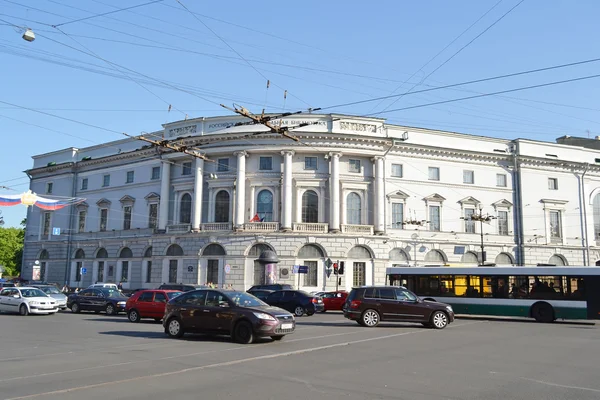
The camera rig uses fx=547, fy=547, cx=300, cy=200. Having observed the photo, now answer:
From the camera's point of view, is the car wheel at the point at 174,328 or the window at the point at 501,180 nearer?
the car wheel at the point at 174,328

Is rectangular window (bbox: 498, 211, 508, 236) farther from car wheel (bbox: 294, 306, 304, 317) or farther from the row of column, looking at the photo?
car wheel (bbox: 294, 306, 304, 317)

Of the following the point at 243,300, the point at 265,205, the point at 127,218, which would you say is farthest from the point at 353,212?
the point at 243,300

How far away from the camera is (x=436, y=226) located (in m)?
47.8

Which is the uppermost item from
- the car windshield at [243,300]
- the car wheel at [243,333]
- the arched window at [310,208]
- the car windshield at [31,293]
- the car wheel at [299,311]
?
the arched window at [310,208]

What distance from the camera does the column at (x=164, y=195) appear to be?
160 ft

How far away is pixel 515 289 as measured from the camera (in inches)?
1070

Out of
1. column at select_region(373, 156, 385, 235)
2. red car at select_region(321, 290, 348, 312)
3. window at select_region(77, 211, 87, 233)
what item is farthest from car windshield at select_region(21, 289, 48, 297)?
window at select_region(77, 211, 87, 233)

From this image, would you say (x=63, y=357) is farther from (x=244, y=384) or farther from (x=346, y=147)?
(x=346, y=147)

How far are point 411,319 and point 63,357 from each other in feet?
42.6

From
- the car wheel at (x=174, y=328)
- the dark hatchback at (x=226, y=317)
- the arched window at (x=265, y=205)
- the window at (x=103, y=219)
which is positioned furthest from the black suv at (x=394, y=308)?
the window at (x=103, y=219)

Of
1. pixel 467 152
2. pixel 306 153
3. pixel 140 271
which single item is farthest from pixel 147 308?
pixel 467 152

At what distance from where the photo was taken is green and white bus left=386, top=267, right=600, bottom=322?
2545 cm

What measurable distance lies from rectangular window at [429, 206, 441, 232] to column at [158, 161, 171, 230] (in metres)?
23.3

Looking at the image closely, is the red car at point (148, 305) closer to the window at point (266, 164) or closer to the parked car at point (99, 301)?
the parked car at point (99, 301)
